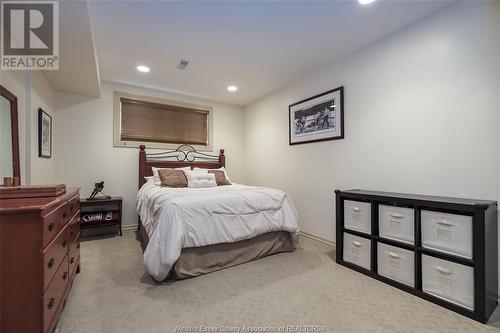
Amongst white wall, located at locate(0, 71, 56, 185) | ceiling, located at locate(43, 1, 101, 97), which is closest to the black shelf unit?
ceiling, located at locate(43, 1, 101, 97)

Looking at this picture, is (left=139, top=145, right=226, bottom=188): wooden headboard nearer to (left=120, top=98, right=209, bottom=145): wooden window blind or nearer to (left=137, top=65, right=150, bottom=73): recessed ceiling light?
(left=120, top=98, right=209, bottom=145): wooden window blind

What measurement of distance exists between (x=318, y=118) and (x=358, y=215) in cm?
157

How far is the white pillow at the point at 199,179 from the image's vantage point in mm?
3628

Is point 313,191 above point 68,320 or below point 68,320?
above

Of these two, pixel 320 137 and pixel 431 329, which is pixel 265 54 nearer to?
pixel 320 137

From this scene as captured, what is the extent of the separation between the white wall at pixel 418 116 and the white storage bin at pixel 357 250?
0.67 m

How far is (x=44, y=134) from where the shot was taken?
9.73ft

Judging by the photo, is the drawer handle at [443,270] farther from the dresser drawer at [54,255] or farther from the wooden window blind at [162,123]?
the wooden window blind at [162,123]

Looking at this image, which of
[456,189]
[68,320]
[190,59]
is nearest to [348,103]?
[456,189]

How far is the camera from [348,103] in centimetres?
302

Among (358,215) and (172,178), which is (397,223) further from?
(172,178)

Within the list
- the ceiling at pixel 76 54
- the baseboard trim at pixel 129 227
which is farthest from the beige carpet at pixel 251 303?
the ceiling at pixel 76 54

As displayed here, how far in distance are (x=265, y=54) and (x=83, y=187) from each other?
136 inches

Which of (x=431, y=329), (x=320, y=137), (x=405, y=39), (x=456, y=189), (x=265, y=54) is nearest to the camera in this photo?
(x=431, y=329)
